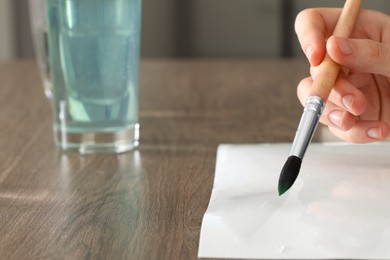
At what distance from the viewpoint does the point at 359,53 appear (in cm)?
81

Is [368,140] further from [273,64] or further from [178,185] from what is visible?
[273,64]

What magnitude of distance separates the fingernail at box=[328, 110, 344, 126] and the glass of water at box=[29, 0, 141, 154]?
21 centimetres

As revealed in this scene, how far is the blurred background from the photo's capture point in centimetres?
269

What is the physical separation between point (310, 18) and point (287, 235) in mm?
309

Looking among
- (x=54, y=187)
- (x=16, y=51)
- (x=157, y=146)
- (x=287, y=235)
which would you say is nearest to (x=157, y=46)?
(x=16, y=51)

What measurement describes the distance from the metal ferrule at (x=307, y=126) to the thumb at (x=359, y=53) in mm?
54

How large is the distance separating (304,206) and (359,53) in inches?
6.1

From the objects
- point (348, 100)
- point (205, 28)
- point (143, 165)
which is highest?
point (348, 100)

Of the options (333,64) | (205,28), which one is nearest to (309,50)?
(333,64)

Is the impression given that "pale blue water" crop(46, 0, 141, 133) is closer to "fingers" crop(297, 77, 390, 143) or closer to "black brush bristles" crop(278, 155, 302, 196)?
"fingers" crop(297, 77, 390, 143)

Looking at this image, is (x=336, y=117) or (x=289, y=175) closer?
(x=289, y=175)

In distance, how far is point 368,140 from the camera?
0.89 metres

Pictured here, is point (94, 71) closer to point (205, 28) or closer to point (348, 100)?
point (348, 100)

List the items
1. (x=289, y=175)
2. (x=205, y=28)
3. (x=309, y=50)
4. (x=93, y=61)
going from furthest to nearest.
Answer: (x=205, y=28), (x=93, y=61), (x=309, y=50), (x=289, y=175)
